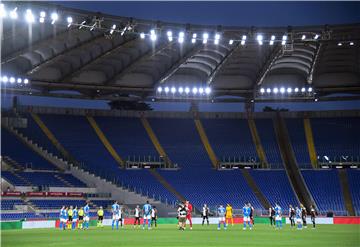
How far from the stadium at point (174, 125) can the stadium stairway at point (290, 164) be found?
0.18m

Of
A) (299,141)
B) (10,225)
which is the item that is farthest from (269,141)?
(10,225)

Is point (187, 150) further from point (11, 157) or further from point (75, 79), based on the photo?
point (11, 157)

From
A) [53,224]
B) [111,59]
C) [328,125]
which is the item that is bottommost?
Answer: [53,224]

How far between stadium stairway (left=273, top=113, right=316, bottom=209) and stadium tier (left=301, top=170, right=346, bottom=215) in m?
0.63

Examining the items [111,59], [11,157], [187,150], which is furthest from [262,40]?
[11,157]

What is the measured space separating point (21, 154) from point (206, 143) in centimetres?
2224

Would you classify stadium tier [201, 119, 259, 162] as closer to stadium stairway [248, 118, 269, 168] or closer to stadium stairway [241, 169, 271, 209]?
stadium stairway [248, 118, 269, 168]

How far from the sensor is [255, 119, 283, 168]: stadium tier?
212 ft

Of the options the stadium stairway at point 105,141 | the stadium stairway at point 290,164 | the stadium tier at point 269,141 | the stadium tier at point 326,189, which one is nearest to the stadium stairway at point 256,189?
the stadium tier at point 269,141

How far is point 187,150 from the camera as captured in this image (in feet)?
220

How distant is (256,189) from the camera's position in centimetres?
5978

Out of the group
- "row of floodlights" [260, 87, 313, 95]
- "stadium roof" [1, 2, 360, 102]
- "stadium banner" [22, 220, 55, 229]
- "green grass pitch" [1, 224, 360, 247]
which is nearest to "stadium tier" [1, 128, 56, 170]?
"stadium roof" [1, 2, 360, 102]

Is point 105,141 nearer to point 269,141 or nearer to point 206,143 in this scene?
point 206,143

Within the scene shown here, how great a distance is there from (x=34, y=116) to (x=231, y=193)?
1058 inches
